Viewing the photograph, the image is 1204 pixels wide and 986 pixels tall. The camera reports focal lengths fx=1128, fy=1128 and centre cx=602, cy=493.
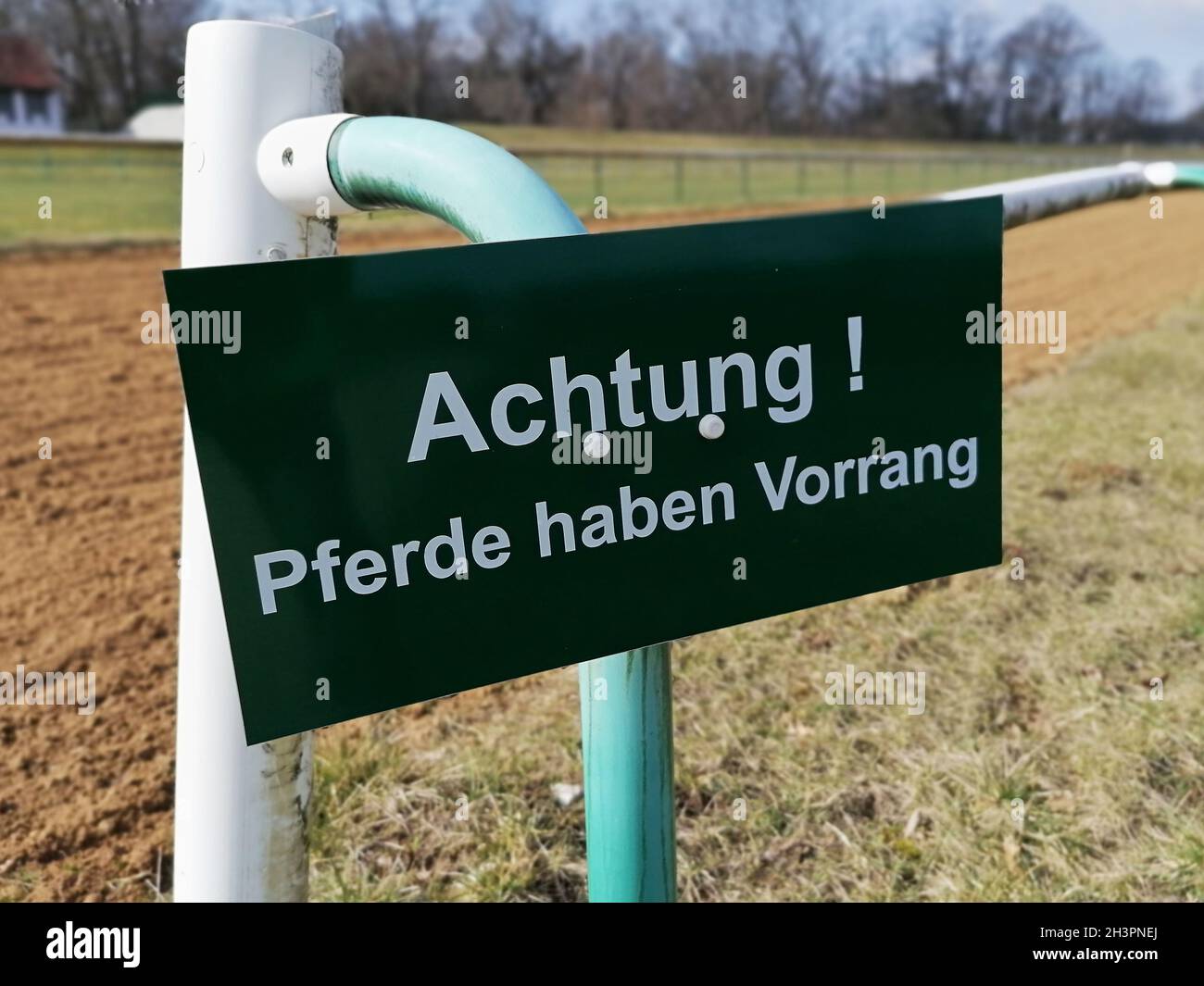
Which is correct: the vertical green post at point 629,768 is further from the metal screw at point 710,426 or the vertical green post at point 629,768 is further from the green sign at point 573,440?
the metal screw at point 710,426

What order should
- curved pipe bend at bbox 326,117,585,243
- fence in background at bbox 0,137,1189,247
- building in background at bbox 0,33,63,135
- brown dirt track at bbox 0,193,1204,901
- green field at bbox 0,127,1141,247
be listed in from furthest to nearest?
building in background at bbox 0,33,63,135 → green field at bbox 0,127,1141,247 → fence in background at bbox 0,137,1189,247 → brown dirt track at bbox 0,193,1204,901 → curved pipe bend at bbox 326,117,585,243

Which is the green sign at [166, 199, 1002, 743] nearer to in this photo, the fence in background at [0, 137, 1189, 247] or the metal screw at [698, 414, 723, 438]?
the metal screw at [698, 414, 723, 438]

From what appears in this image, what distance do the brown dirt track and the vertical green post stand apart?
1550 millimetres

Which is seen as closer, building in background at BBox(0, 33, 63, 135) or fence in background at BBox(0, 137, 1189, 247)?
fence in background at BBox(0, 137, 1189, 247)

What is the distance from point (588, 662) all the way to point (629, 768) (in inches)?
5.2

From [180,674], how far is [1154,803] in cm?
222

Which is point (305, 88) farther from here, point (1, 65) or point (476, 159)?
point (1, 65)

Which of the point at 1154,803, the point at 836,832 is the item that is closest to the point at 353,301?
the point at 836,832

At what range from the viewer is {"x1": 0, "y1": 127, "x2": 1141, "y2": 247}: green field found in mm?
15398

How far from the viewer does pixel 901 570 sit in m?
1.46

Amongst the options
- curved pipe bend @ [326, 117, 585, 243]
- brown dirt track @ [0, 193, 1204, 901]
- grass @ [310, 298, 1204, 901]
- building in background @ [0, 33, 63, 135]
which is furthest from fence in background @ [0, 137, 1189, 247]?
building in background @ [0, 33, 63, 135]

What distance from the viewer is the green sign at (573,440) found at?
3.61 ft

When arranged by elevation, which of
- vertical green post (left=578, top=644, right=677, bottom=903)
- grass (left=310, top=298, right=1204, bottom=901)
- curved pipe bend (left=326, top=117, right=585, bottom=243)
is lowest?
grass (left=310, top=298, right=1204, bottom=901)
